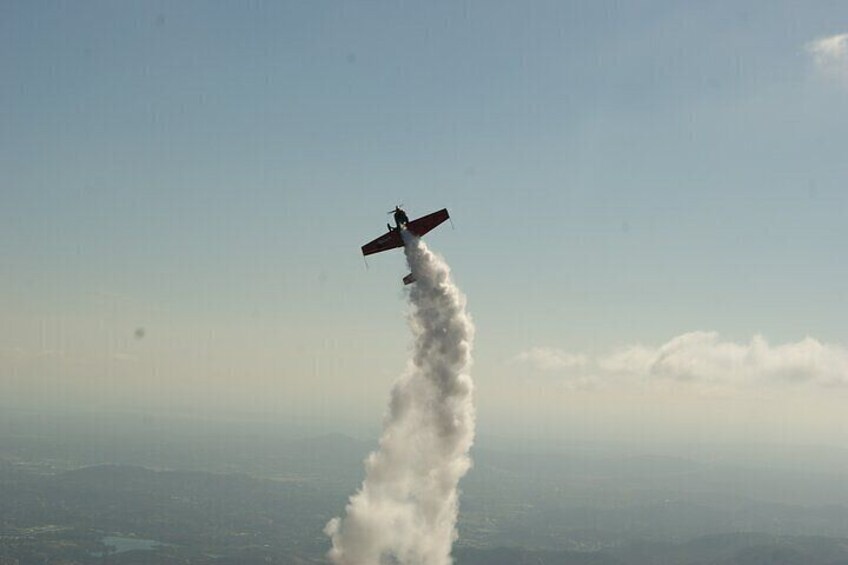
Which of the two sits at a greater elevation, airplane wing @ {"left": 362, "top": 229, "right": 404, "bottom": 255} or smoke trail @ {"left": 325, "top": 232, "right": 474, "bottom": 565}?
airplane wing @ {"left": 362, "top": 229, "right": 404, "bottom": 255}

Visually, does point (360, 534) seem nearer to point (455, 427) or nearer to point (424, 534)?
point (424, 534)

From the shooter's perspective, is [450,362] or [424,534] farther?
[424,534]

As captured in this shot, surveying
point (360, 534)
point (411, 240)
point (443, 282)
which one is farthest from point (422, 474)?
point (411, 240)

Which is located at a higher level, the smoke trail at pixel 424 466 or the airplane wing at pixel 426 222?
A: the airplane wing at pixel 426 222

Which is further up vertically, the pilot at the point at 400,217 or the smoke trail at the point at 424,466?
the pilot at the point at 400,217
